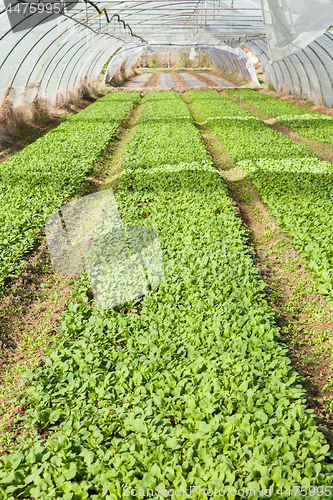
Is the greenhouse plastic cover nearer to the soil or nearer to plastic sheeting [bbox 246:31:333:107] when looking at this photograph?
plastic sheeting [bbox 246:31:333:107]

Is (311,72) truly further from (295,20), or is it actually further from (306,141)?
(295,20)

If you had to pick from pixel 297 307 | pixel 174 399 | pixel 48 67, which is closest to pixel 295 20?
pixel 297 307

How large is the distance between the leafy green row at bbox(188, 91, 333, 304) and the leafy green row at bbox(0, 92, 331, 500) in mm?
1340

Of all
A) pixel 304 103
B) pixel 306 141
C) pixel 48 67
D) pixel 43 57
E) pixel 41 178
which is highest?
pixel 43 57

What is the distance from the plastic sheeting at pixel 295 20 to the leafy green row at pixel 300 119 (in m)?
6.49

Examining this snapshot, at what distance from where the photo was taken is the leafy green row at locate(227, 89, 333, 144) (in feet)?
44.6

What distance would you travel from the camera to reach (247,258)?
559 cm

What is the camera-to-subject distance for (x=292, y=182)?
8.79m

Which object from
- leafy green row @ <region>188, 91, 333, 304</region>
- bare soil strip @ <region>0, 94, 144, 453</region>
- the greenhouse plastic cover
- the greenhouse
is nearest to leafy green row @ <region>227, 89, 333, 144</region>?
the greenhouse

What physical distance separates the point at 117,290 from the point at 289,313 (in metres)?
2.58

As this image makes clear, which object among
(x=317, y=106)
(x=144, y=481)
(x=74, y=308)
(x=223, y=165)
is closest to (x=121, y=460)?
(x=144, y=481)

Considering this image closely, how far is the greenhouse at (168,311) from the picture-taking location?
280 centimetres

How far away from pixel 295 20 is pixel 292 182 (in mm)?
3550

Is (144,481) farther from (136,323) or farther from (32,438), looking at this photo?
(136,323)
